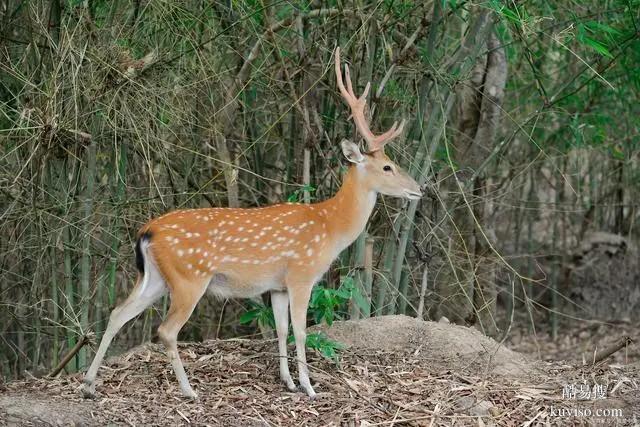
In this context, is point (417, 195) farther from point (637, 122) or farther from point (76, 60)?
point (637, 122)

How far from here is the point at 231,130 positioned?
8078 mm

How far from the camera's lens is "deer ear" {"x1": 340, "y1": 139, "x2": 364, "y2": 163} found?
6582mm

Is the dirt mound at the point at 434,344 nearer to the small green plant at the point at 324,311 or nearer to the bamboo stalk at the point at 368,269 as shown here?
the small green plant at the point at 324,311

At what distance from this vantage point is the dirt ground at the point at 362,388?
5.75 metres

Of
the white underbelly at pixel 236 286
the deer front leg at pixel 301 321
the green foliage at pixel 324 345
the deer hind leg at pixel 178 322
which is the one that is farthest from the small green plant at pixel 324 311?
the deer hind leg at pixel 178 322

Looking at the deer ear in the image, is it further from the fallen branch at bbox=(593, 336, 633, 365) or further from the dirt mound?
the fallen branch at bbox=(593, 336, 633, 365)

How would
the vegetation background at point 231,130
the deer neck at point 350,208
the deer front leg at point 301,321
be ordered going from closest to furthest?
the deer front leg at point 301,321 → the deer neck at point 350,208 → the vegetation background at point 231,130

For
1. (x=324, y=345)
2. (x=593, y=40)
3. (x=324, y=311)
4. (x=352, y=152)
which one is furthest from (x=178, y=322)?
(x=593, y=40)

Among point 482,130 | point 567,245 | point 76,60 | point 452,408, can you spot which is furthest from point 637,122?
point 76,60

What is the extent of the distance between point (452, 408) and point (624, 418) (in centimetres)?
101

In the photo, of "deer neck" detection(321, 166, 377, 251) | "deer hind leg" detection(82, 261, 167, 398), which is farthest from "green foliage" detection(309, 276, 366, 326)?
"deer hind leg" detection(82, 261, 167, 398)

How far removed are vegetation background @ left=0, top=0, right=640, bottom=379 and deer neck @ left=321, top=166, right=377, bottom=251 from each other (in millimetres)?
274

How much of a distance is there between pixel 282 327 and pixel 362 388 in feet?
2.10

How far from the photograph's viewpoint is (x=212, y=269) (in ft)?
20.1
